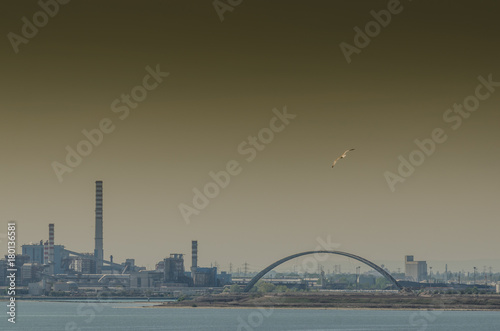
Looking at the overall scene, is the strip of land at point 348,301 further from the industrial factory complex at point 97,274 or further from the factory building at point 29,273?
the factory building at point 29,273

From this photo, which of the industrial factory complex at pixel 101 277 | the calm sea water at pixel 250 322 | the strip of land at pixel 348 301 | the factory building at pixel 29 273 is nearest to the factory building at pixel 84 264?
the industrial factory complex at pixel 101 277

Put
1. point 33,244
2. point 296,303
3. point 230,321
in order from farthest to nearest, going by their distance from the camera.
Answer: point 33,244, point 296,303, point 230,321

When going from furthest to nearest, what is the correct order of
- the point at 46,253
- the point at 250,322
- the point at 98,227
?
the point at 46,253, the point at 98,227, the point at 250,322

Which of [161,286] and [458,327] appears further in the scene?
[161,286]

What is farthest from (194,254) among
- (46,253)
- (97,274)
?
(46,253)

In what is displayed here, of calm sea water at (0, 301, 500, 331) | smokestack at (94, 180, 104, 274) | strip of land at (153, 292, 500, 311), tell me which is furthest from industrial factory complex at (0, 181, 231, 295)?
calm sea water at (0, 301, 500, 331)

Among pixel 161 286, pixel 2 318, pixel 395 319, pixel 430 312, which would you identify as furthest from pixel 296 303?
pixel 161 286

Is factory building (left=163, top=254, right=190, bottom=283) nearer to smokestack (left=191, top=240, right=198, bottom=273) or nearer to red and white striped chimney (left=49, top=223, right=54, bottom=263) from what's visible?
smokestack (left=191, top=240, right=198, bottom=273)

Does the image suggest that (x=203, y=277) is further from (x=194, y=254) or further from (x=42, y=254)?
(x=42, y=254)

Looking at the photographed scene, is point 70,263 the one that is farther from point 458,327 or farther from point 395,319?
point 458,327

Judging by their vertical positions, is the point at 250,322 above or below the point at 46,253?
below

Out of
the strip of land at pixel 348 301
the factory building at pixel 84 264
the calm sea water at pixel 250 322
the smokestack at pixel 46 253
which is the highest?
the smokestack at pixel 46 253
